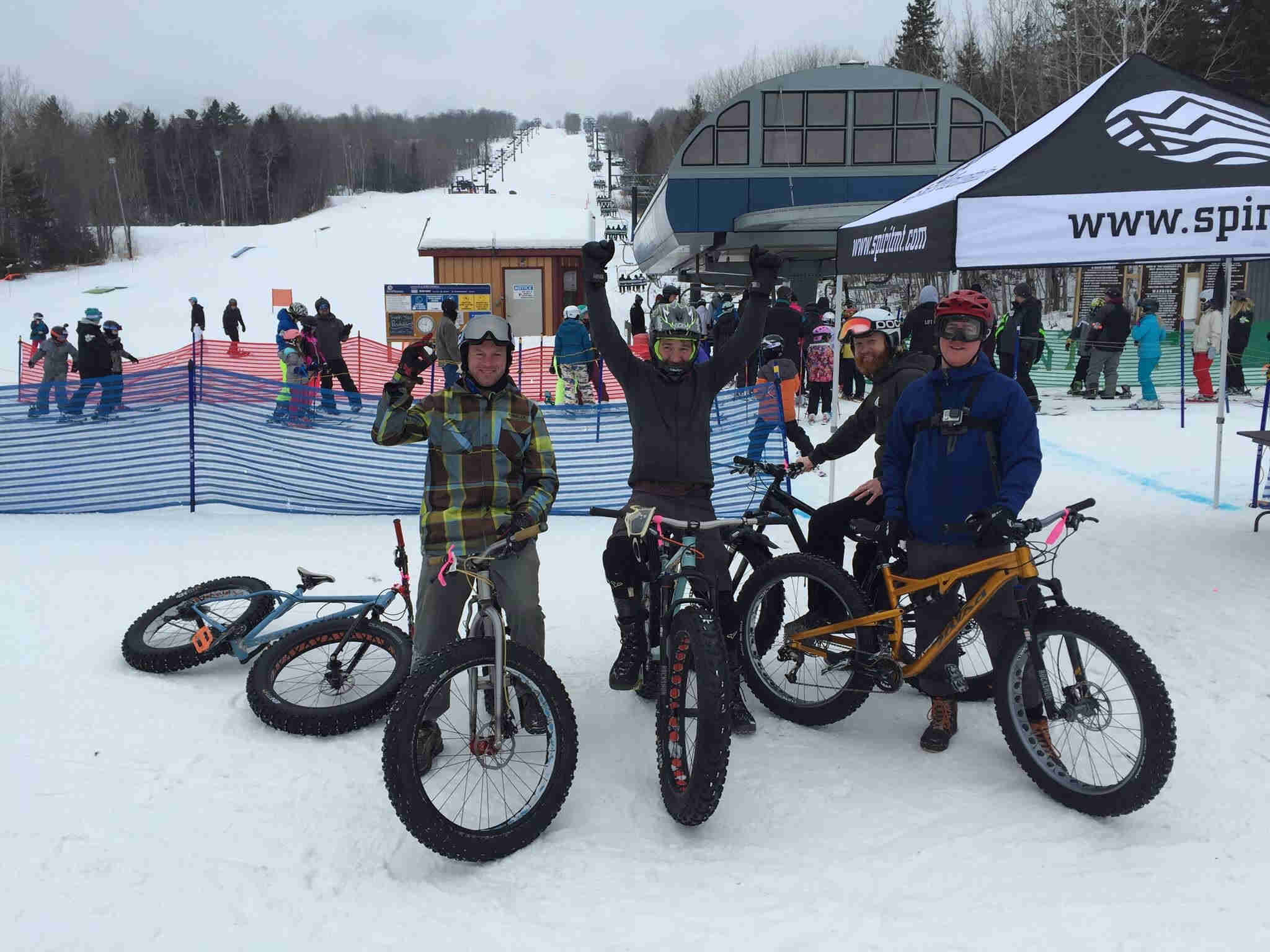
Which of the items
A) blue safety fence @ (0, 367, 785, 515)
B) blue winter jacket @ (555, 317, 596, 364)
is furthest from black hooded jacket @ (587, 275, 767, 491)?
blue winter jacket @ (555, 317, 596, 364)

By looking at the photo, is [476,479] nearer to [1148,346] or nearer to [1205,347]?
[1148,346]

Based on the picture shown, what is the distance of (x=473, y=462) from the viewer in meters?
3.91

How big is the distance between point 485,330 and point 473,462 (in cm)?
57

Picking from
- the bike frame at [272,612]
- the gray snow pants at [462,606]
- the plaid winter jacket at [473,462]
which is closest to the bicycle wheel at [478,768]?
the gray snow pants at [462,606]

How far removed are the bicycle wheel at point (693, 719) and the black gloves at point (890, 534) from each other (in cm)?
93

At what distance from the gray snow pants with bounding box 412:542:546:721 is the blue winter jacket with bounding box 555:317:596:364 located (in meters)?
10.3

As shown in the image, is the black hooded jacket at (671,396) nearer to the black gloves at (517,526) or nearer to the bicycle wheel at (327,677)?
the black gloves at (517,526)

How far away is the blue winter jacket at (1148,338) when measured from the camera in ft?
50.3

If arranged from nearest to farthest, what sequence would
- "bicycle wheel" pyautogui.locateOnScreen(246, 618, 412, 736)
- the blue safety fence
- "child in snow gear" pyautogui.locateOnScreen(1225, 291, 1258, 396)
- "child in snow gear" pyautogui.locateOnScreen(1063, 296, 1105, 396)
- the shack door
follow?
"bicycle wheel" pyautogui.locateOnScreen(246, 618, 412, 736) < the blue safety fence < "child in snow gear" pyautogui.locateOnScreen(1225, 291, 1258, 396) < "child in snow gear" pyautogui.locateOnScreen(1063, 296, 1105, 396) < the shack door

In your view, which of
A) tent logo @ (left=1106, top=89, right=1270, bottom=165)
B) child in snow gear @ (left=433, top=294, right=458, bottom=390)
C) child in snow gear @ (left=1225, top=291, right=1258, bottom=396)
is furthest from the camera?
child in snow gear @ (left=1225, top=291, right=1258, bottom=396)

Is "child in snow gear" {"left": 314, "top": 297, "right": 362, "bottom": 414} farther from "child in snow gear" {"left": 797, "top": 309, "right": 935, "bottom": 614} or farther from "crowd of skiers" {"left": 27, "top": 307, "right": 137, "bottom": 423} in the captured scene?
"child in snow gear" {"left": 797, "top": 309, "right": 935, "bottom": 614}

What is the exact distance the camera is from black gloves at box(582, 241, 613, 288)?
13.6 feet

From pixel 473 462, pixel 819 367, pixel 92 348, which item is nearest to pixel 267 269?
pixel 92 348

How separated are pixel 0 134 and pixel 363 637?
8691 centimetres
